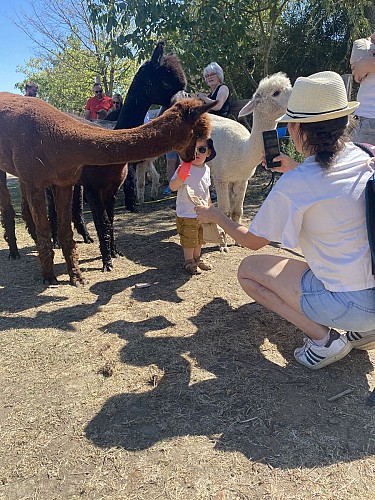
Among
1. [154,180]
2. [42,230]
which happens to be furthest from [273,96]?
[154,180]

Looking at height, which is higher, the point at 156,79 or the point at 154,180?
the point at 156,79

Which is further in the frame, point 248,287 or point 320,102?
point 248,287

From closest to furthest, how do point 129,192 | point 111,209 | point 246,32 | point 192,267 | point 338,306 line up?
point 338,306, point 192,267, point 111,209, point 129,192, point 246,32

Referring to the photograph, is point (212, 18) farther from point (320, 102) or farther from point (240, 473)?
point (240, 473)

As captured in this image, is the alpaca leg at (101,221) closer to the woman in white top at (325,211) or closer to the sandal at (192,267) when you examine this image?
the sandal at (192,267)

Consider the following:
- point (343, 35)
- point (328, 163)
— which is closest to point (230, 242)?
point (328, 163)

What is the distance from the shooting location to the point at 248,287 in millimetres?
2594

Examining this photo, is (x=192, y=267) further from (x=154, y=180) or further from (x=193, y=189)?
(x=154, y=180)

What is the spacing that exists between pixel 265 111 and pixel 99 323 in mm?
2488

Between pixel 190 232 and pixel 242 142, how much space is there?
4.31 ft

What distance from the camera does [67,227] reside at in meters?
3.76

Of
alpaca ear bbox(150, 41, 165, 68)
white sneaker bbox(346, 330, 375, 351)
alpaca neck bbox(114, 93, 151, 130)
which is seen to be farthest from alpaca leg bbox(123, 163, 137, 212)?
white sneaker bbox(346, 330, 375, 351)

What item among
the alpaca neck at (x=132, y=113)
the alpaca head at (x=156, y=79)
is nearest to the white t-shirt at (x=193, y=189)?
the alpaca neck at (x=132, y=113)

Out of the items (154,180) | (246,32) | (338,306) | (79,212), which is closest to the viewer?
(338,306)
